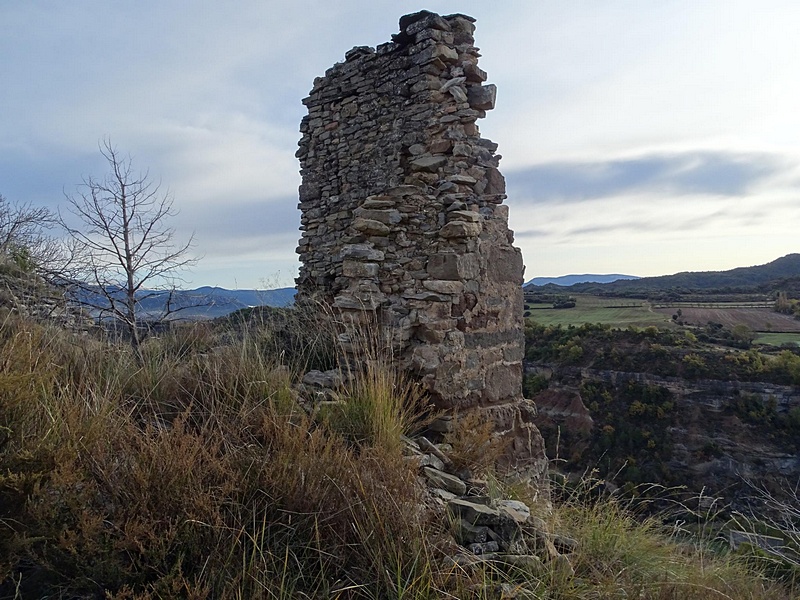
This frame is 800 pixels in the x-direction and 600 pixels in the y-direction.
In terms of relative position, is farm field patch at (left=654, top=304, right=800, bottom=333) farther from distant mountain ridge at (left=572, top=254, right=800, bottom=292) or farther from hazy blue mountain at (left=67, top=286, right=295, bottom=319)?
hazy blue mountain at (left=67, top=286, right=295, bottom=319)

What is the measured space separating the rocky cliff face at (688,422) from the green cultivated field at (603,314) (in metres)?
8.48

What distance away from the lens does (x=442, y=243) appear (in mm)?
4840

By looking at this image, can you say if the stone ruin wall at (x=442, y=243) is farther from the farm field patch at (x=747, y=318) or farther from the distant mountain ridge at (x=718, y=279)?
the distant mountain ridge at (x=718, y=279)

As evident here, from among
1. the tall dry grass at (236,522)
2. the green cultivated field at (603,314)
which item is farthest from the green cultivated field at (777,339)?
the tall dry grass at (236,522)

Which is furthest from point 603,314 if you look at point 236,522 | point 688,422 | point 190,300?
point 236,522

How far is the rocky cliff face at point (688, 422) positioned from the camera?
20812 millimetres

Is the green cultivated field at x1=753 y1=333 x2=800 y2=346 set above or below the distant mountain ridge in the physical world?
below

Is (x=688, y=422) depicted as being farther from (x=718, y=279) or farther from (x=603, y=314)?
(x=718, y=279)

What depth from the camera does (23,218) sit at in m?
12.7

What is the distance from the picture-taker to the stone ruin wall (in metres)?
4.59

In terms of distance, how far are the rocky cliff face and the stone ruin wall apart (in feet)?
52.2

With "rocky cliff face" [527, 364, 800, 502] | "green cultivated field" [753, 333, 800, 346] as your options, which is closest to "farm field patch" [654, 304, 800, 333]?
"green cultivated field" [753, 333, 800, 346]

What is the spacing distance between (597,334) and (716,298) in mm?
20955

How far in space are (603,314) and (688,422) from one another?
1687cm
